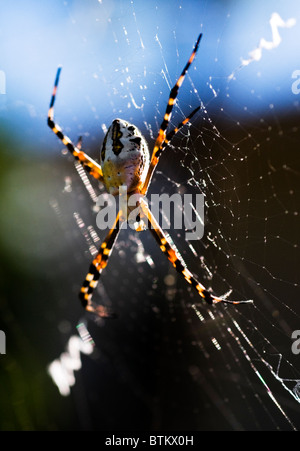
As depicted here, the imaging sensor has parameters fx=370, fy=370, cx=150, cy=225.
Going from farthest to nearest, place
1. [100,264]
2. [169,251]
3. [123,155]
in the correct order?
[100,264], [169,251], [123,155]

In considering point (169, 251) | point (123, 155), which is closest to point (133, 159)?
point (123, 155)

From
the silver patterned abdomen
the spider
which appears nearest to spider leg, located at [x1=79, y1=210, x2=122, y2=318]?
the spider

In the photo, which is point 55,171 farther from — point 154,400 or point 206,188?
point 206,188

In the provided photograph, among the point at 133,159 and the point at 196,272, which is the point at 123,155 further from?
the point at 196,272

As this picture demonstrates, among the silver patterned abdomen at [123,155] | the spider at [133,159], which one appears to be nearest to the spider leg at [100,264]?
the spider at [133,159]

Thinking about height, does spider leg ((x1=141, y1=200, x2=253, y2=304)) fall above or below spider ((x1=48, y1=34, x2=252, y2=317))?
below

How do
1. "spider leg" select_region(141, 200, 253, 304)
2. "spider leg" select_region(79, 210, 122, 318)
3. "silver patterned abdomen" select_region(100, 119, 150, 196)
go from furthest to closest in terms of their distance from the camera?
"spider leg" select_region(79, 210, 122, 318), "spider leg" select_region(141, 200, 253, 304), "silver patterned abdomen" select_region(100, 119, 150, 196)

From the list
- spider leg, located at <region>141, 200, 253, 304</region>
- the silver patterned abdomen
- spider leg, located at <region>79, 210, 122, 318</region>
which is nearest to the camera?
the silver patterned abdomen

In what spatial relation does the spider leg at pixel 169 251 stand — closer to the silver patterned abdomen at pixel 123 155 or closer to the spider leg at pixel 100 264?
the spider leg at pixel 100 264

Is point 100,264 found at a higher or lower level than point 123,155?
lower

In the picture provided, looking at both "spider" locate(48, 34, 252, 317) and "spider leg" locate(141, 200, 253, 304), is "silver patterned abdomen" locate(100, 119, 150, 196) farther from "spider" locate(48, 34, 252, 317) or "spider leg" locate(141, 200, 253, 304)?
"spider leg" locate(141, 200, 253, 304)
